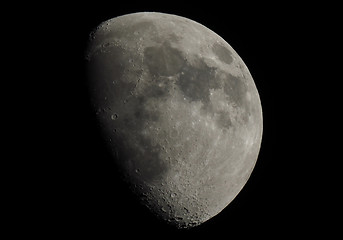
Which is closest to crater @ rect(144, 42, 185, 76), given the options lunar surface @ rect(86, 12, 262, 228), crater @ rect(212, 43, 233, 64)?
lunar surface @ rect(86, 12, 262, 228)

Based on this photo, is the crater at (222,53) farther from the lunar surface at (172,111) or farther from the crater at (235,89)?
the crater at (235,89)

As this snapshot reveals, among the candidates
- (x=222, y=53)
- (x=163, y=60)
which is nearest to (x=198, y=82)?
(x=163, y=60)

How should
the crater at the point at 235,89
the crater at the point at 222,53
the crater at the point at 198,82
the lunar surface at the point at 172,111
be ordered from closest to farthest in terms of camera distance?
the lunar surface at the point at 172,111 < the crater at the point at 198,82 < the crater at the point at 235,89 < the crater at the point at 222,53

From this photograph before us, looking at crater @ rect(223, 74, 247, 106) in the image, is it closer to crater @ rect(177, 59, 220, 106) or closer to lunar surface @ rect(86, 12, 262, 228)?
lunar surface @ rect(86, 12, 262, 228)

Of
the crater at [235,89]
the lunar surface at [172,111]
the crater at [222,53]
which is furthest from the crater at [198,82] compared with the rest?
the crater at [222,53]

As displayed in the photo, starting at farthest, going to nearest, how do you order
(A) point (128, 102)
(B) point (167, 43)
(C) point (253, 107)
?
(C) point (253, 107) < (B) point (167, 43) < (A) point (128, 102)

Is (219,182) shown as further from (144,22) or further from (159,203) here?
(144,22)

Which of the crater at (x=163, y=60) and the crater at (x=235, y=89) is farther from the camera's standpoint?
the crater at (x=235, y=89)

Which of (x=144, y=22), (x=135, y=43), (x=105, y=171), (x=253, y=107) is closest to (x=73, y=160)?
(x=105, y=171)
